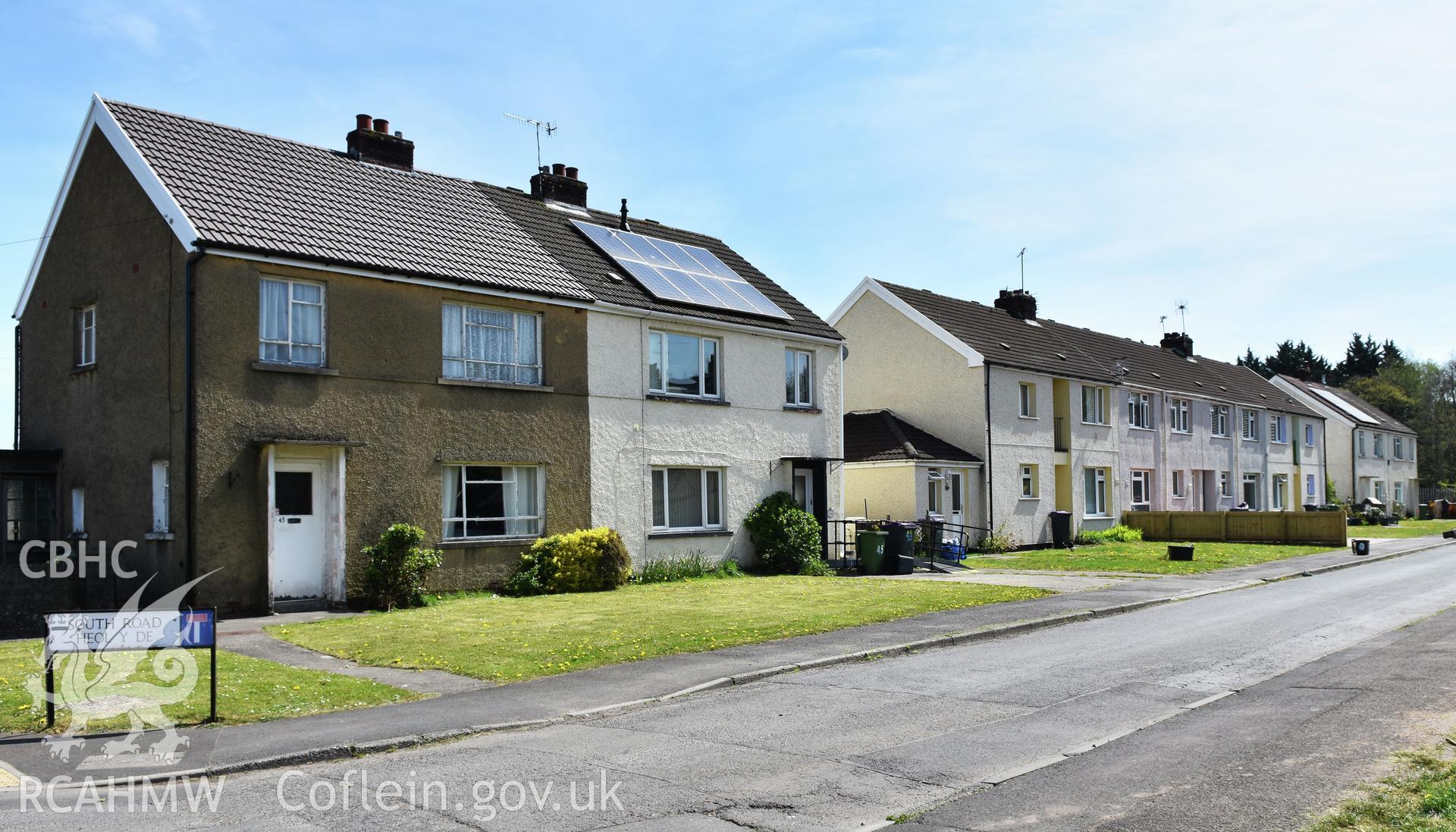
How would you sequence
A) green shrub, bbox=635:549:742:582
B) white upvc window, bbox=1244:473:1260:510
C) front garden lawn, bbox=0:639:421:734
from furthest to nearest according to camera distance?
1. white upvc window, bbox=1244:473:1260:510
2. green shrub, bbox=635:549:742:582
3. front garden lawn, bbox=0:639:421:734

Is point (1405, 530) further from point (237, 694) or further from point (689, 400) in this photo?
point (237, 694)

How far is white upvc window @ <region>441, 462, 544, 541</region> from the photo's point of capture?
19391 millimetres

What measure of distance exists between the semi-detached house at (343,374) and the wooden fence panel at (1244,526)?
2128cm

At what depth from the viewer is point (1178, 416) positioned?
46125 millimetres

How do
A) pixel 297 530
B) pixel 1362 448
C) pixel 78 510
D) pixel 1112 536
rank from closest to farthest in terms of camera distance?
pixel 297 530 < pixel 78 510 < pixel 1112 536 < pixel 1362 448

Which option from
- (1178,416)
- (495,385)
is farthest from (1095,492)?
(495,385)

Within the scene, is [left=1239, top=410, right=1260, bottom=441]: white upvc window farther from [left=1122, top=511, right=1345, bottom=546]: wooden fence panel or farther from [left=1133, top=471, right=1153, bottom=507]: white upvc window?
[left=1122, top=511, right=1345, bottom=546]: wooden fence panel

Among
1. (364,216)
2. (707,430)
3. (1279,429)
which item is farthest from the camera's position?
(1279,429)

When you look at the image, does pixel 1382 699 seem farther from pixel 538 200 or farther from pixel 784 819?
pixel 538 200

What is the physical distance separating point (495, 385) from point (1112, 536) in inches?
1040

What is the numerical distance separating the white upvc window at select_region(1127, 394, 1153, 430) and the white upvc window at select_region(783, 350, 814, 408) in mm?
19976

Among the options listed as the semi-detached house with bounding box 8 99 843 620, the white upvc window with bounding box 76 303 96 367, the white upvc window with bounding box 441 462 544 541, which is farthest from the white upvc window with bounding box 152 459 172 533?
the white upvc window with bounding box 441 462 544 541

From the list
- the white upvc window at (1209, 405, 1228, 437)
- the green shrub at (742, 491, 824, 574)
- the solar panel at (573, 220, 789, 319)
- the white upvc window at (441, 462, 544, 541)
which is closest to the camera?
the white upvc window at (441, 462, 544, 541)

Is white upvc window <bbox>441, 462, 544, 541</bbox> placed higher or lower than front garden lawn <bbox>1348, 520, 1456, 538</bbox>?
higher
